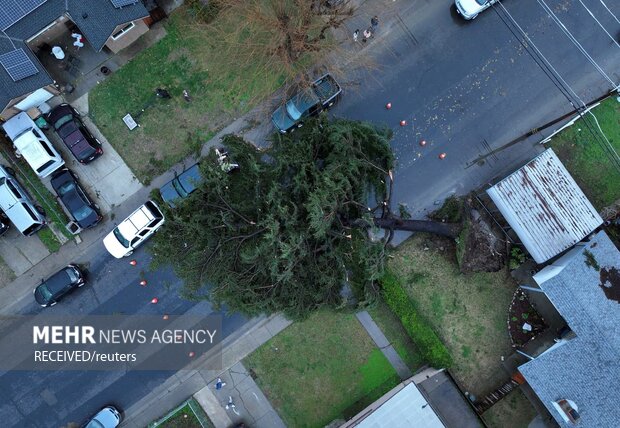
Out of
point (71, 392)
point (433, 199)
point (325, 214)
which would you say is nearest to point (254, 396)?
point (71, 392)

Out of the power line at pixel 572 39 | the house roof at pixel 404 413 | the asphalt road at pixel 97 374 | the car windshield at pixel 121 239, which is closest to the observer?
the house roof at pixel 404 413

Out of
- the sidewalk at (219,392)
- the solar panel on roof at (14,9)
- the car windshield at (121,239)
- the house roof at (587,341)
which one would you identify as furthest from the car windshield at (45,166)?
the house roof at (587,341)

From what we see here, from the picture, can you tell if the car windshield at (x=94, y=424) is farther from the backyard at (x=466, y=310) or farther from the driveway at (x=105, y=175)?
the backyard at (x=466, y=310)

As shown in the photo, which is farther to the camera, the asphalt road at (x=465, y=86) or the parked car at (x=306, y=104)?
the asphalt road at (x=465, y=86)

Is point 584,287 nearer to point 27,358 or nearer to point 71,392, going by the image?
point 71,392

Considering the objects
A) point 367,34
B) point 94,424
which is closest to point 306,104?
point 367,34

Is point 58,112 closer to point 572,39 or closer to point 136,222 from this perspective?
point 136,222

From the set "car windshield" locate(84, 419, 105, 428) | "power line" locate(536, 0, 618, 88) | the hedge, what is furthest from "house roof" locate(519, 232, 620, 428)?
"car windshield" locate(84, 419, 105, 428)
